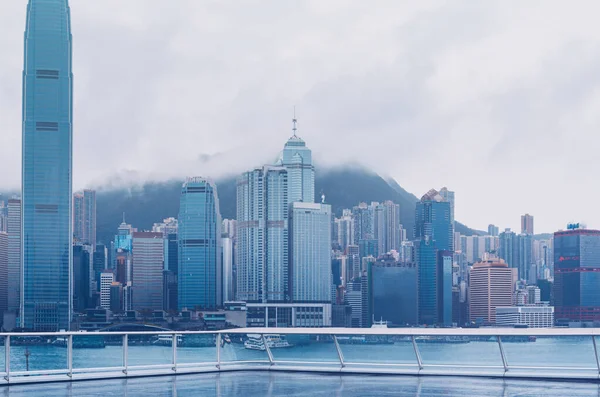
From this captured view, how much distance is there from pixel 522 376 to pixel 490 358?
0.77 m

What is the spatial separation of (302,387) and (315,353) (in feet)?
13.6

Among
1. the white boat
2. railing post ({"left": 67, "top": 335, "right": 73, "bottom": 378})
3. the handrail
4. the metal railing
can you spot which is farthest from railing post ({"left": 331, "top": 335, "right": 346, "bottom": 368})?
railing post ({"left": 67, "top": 335, "right": 73, "bottom": 378})

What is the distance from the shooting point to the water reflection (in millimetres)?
15594

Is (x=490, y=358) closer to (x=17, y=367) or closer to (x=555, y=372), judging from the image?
(x=555, y=372)

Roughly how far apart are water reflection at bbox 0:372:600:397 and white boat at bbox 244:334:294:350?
209 centimetres

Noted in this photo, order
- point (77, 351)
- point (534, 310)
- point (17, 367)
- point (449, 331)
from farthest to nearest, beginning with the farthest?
point (534, 310) < point (77, 351) < point (17, 367) < point (449, 331)

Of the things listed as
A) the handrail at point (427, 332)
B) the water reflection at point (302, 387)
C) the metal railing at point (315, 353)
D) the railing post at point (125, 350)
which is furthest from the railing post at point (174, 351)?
the railing post at point (125, 350)

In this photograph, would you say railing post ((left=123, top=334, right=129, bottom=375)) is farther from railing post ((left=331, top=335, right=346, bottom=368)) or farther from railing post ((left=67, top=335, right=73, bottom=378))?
railing post ((left=331, top=335, right=346, bottom=368))

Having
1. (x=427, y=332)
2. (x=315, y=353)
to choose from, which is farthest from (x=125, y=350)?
(x=427, y=332)

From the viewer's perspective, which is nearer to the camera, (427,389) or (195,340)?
(427,389)

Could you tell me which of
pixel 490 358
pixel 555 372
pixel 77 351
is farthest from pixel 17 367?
pixel 555 372

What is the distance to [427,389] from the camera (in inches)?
642

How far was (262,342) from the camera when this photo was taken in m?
21.5

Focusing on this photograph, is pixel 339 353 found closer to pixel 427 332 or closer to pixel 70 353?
pixel 427 332
